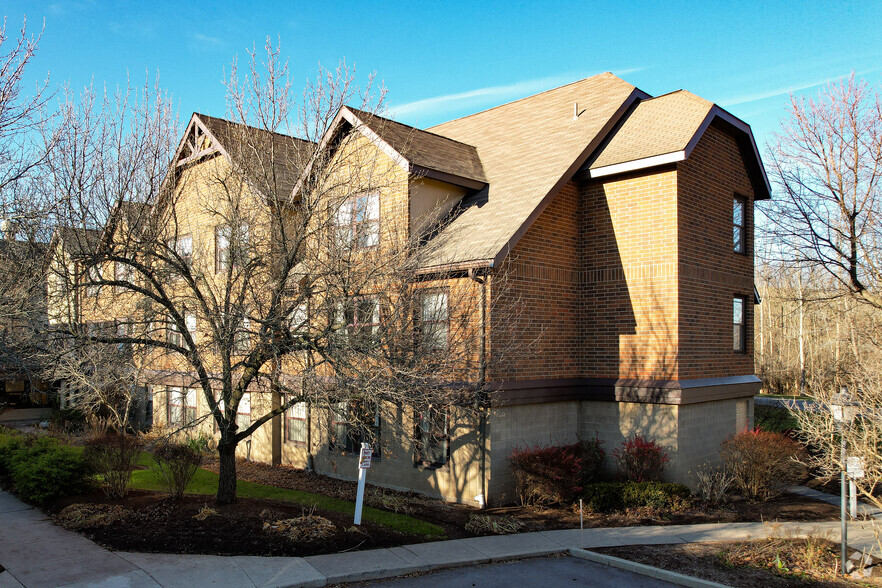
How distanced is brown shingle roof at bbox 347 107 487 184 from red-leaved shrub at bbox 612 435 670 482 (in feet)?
22.7

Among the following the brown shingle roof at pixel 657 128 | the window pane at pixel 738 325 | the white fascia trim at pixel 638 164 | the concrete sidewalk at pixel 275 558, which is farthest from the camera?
the window pane at pixel 738 325

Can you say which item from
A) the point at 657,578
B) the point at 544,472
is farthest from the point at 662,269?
the point at 657,578

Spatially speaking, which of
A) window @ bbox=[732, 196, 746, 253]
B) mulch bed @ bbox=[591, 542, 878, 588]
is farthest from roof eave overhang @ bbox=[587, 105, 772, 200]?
mulch bed @ bbox=[591, 542, 878, 588]

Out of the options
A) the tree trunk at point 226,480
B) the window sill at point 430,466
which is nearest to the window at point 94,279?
the tree trunk at point 226,480

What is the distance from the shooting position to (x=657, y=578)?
8867 mm

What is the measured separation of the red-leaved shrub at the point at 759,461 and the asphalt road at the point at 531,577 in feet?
19.5

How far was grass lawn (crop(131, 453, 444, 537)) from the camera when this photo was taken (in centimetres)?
1092

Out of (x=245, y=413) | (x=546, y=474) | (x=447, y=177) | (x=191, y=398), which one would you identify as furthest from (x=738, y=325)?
(x=191, y=398)

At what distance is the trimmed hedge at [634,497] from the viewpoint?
1242 centimetres

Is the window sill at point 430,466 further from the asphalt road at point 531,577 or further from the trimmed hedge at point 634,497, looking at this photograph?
the asphalt road at point 531,577

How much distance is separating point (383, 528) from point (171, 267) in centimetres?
568

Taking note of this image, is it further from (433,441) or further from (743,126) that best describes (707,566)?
(743,126)

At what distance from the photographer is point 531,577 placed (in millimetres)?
8883

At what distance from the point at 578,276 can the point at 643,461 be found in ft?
14.5
